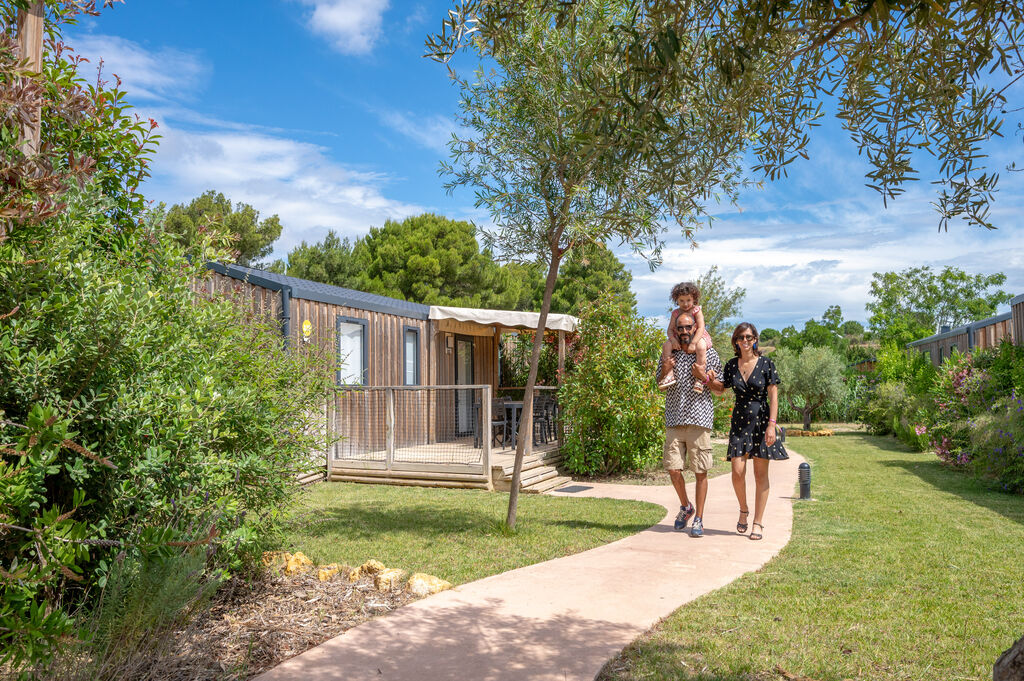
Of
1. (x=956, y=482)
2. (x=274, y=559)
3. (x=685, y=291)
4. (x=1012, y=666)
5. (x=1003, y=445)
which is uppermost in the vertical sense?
(x=685, y=291)

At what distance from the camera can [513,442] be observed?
12.0 meters

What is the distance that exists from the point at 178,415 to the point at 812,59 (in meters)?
3.30

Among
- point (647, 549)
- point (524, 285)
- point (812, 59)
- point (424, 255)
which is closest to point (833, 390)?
point (524, 285)

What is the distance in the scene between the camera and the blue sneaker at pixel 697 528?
241 inches

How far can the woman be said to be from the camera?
5902 mm

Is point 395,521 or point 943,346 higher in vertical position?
point 943,346

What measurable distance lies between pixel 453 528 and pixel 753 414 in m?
2.91

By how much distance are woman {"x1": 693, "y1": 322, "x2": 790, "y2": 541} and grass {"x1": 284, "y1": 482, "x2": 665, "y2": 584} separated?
1.20 m

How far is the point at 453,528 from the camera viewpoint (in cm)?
667

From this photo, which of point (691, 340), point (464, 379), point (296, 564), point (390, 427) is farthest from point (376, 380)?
point (296, 564)

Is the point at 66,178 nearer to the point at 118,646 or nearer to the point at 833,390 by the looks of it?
the point at 118,646

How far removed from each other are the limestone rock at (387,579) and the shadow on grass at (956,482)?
5.96 metres

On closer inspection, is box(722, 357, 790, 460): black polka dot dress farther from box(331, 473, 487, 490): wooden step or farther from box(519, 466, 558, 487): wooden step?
box(331, 473, 487, 490): wooden step

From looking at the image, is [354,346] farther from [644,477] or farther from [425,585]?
[425,585]
